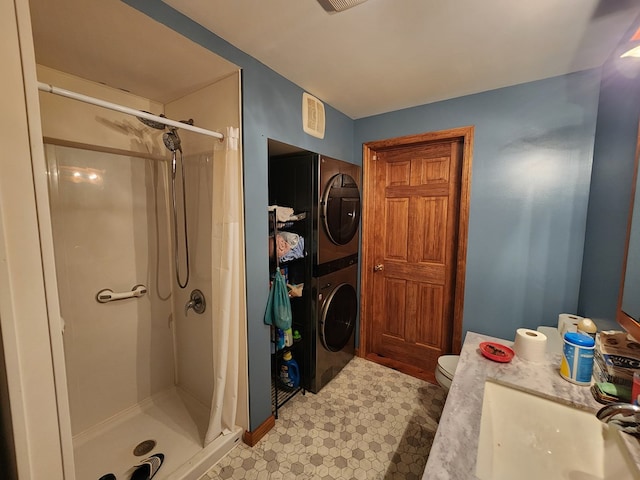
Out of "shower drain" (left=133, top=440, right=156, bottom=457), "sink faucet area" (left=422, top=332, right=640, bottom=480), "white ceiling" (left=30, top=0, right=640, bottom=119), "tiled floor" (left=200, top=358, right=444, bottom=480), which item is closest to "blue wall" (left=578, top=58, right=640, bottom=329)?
"white ceiling" (left=30, top=0, right=640, bottom=119)

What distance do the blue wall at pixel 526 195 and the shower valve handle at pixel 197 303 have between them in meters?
2.11

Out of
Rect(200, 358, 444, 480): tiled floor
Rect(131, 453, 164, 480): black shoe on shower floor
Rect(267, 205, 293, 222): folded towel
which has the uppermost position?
Rect(267, 205, 293, 222): folded towel

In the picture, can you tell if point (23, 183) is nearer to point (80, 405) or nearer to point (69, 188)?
point (69, 188)

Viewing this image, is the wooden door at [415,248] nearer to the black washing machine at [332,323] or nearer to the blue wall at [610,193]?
the black washing machine at [332,323]

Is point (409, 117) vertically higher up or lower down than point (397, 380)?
higher up

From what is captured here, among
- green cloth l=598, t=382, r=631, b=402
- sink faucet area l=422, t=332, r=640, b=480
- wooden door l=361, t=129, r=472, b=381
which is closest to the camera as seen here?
sink faucet area l=422, t=332, r=640, b=480

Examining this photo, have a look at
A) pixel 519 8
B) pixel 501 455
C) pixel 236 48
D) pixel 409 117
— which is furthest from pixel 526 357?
pixel 236 48

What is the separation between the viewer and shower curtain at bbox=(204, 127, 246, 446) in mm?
1457

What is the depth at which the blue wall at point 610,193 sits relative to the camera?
1190mm

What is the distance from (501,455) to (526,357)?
584 millimetres

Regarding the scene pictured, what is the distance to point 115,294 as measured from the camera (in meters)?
1.81

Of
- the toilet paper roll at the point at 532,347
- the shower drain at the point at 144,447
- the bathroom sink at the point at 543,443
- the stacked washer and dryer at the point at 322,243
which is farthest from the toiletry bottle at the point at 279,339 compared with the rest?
the toilet paper roll at the point at 532,347

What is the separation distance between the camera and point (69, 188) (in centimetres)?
161

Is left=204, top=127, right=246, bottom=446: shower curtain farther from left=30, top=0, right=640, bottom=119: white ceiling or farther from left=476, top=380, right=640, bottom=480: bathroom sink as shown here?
left=476, top=380, right=640, bottom=480: bathroom sink
